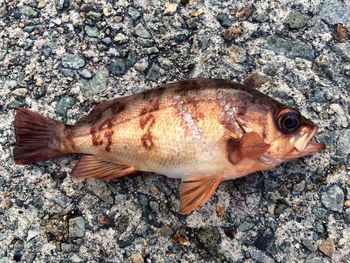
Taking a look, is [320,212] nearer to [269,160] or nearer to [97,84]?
[269,160]

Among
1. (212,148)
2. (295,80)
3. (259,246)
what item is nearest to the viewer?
(212,148)

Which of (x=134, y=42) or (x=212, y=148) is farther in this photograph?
(x=134, y=42)

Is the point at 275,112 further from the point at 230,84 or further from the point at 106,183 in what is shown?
the point at 106,183

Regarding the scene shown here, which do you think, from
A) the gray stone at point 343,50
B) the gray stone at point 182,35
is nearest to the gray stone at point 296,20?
the gray stone at point 343,50

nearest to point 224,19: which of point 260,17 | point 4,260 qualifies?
point 260,17

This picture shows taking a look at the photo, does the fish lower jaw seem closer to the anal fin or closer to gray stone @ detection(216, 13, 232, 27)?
the anal fin

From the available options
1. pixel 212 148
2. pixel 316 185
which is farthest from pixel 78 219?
pixel 316 185

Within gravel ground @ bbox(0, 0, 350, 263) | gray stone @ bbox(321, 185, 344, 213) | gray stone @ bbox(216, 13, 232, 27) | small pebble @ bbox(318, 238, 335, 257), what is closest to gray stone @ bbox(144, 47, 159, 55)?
gravel ground @ bbox(0, 0, 350, 263)
